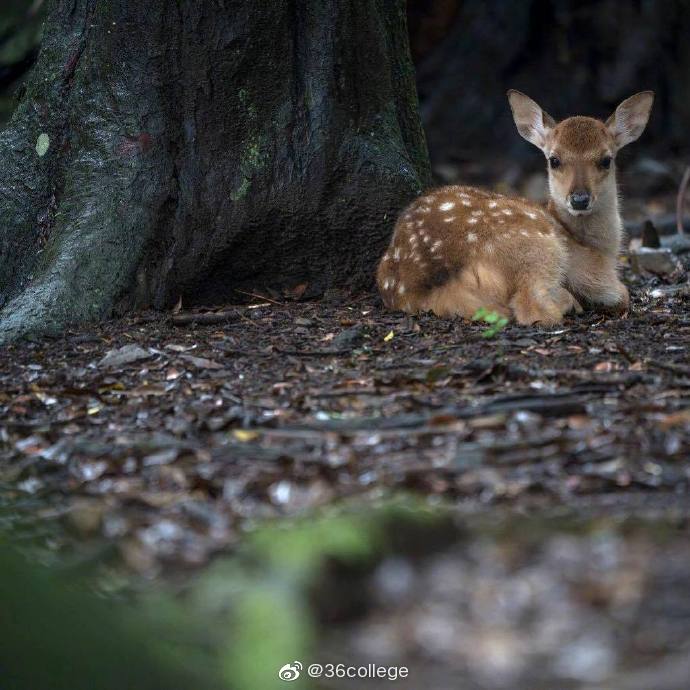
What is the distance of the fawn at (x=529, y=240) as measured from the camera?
5820mm

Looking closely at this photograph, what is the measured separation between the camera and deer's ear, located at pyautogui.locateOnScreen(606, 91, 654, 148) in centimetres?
674

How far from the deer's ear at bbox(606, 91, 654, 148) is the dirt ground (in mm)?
1666

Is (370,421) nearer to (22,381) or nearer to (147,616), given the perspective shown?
(147,616)

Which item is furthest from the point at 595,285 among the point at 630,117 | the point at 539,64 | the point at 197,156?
the point at 539,64

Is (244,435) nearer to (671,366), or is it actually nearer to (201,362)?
(201,362)

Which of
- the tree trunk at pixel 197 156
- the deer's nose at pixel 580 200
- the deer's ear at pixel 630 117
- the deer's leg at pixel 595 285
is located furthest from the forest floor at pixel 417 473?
the deer's ear at pixel 630 117

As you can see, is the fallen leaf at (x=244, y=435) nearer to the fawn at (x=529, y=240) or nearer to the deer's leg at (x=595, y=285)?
the fawn at (x=529, y=240)

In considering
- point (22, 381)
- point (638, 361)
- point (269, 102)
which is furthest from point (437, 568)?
point (269, 102)

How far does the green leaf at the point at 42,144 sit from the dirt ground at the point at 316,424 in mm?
1275

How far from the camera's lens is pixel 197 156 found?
6312mm

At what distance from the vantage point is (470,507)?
3693 millimetres

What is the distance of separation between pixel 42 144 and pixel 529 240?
2.78 meters

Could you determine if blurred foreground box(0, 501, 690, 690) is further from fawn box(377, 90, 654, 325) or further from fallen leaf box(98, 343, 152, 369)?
fawn box(377, 90, 654, 325)

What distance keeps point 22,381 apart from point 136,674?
235 centimetres
